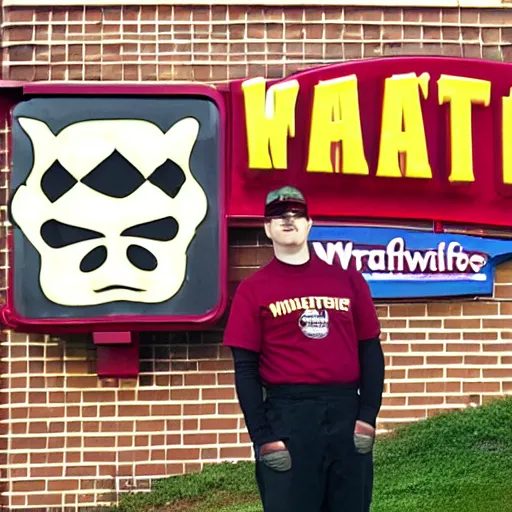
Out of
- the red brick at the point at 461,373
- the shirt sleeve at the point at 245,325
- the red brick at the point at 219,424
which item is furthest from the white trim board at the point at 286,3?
the shirt sleeve at the point at 245,325

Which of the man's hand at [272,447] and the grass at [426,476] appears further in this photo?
the grass at [426,476]

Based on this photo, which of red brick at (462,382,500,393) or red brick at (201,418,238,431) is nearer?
red brick at (201,418,238,431)

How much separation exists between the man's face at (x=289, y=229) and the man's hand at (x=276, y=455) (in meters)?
0.83

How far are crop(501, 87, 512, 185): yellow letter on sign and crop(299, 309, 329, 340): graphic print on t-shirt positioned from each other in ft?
11.4

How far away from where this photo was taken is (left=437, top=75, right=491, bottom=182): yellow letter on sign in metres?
6.20

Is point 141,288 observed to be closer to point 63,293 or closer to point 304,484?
point 63,293

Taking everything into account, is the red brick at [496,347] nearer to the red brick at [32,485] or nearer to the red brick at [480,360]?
the red brick at [480,360]

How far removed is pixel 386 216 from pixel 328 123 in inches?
33.1

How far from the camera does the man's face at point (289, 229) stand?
3420 mm

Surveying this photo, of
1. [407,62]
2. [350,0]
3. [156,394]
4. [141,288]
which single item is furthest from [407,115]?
[156,394]

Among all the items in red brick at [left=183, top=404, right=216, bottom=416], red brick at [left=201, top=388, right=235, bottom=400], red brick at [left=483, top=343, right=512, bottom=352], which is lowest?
red brick at [left=183, top=404, right=216, bottom=416]

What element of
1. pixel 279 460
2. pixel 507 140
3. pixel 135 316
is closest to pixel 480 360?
pixel 507 140

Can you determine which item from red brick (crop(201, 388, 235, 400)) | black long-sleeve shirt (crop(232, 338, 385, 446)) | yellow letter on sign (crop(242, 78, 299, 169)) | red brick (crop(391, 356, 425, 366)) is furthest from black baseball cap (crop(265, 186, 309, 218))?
red brick (crop(391, 356, 425, 366))

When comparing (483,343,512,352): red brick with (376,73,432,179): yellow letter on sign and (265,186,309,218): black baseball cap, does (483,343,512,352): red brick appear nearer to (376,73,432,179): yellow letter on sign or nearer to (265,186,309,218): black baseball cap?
(376,73,432,179): yellow letter on sign
